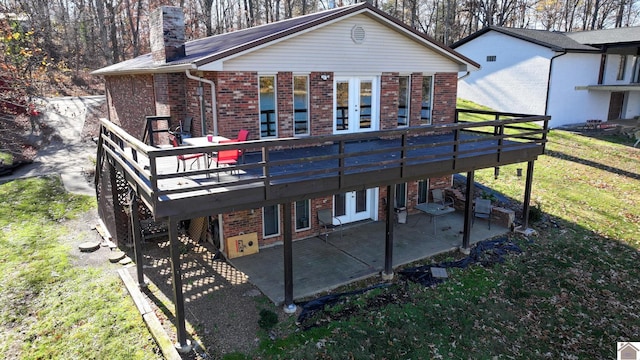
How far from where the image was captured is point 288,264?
814cm

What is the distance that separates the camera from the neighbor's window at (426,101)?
13125 millimetres

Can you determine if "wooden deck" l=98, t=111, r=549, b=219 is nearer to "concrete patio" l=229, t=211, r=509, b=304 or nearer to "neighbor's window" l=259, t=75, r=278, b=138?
"neighbor's window" l=259, t=75, r=278, b=138

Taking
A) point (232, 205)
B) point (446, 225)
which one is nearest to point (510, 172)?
point (446, 225)

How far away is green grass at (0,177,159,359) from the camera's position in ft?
23.6

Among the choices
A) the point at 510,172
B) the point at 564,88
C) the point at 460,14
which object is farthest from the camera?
the point at 460,14

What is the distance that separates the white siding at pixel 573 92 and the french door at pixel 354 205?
16853 mm

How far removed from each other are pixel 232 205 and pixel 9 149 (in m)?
16.3

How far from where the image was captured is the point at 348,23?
1096 cm

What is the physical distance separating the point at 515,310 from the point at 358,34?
25.0 feet

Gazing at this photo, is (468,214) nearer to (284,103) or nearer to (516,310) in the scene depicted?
(516,310)

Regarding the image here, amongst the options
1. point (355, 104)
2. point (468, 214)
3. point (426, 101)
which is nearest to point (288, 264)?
point (468, 214)

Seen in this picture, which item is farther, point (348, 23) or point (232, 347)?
point (348, 23)

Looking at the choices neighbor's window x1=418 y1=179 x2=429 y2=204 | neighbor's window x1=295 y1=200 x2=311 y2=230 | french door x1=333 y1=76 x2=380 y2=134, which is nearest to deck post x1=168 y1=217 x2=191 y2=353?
neighbor's window x1=295 y1=200 x2=311 y2=230

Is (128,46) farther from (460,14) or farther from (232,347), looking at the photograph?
(232,347)
